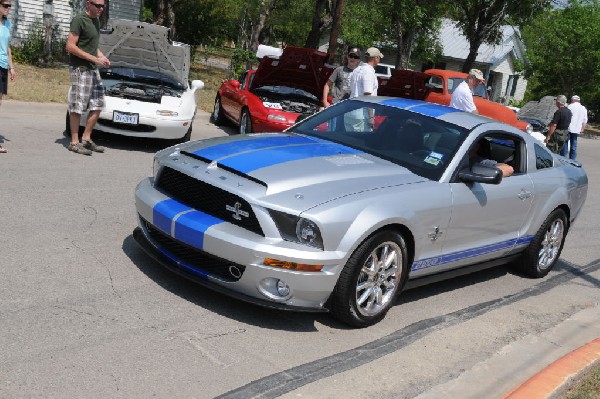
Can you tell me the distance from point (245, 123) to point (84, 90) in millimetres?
4096

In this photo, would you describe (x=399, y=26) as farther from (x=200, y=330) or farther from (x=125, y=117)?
(x=200, y=330)

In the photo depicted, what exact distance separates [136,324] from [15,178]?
3629mm

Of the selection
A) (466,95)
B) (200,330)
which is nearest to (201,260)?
(200,330)

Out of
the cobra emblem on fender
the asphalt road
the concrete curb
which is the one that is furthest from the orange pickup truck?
the cobra emblem on fender

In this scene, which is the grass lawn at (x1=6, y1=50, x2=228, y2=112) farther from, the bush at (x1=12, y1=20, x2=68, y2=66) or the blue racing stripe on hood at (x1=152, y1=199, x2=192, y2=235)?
the blue racing stripe on hood at (x1=152, y1=199, x2=192, y2=235)

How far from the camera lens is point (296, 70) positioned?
1306cm

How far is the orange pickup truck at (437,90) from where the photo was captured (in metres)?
14.0

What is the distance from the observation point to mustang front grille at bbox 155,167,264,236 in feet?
14.6

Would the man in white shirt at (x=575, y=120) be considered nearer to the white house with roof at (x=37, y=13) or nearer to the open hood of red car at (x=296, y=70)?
the open hood of red car at (x=296, y=70)

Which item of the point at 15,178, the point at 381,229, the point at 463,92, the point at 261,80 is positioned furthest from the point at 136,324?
the point at 261,80

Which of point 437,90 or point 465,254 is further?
point 437,90

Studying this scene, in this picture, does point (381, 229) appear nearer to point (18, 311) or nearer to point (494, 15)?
point (18, 311)

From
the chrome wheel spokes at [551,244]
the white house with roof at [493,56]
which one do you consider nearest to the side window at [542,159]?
the chrome wheel spokes at [551,244]

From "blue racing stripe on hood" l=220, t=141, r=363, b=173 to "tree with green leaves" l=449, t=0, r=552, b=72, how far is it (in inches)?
979
